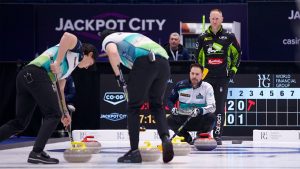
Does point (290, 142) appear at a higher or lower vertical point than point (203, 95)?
lower

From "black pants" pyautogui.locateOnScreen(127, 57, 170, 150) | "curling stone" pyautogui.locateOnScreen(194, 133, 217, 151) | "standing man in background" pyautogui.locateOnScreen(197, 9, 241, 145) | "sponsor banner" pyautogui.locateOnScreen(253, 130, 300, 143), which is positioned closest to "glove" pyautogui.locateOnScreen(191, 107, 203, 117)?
"standing man in background" pyautogui.locateOnScreen(197, 9, 241, 145)

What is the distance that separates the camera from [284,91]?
11312mm

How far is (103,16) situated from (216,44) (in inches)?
177

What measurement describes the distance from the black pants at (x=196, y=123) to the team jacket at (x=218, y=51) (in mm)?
659

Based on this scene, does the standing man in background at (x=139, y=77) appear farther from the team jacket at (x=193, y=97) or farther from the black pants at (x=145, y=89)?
the team jacket at (x=193, y=97)

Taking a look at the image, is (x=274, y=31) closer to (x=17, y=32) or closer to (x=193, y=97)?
(x=193, y=97)

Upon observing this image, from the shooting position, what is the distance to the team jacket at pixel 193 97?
9.55m

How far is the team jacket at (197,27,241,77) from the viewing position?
993 centimetres

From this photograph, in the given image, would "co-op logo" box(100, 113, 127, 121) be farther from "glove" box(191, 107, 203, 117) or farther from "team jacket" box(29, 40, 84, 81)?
"team jacket" box(29, 40, 84, 81)

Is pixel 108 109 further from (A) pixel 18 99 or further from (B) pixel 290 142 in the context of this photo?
(A) pixel 18 99

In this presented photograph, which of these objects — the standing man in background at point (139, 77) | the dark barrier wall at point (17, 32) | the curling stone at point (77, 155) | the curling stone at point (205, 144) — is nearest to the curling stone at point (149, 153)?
the standing man in background at point (139, 77)

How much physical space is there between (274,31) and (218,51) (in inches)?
147

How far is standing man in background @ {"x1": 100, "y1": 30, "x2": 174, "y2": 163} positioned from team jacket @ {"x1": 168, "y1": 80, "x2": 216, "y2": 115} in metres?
2.72

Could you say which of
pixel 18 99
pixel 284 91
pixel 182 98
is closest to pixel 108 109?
pixel 182 98
